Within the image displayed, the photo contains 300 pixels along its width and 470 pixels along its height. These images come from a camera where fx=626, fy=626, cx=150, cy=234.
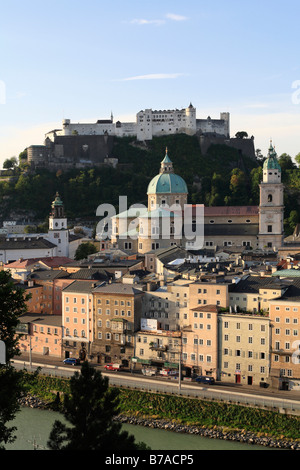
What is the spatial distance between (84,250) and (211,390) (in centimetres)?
2620

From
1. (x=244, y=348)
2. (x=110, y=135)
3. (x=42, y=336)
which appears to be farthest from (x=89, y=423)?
(x=110, y=135)

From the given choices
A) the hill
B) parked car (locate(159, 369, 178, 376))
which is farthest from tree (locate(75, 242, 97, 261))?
parked car (locate(159, 369, 178, 376))

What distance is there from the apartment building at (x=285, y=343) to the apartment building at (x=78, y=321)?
8907 mm

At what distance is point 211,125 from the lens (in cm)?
8212

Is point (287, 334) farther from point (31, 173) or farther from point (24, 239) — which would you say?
point (31, 173)

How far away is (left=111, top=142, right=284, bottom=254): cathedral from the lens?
4738cm

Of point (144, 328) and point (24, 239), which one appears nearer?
point (144, 328)

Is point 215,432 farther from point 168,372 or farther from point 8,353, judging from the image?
point 8,353

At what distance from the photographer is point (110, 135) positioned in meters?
80.9

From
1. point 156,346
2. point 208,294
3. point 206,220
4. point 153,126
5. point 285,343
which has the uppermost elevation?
point 153,126

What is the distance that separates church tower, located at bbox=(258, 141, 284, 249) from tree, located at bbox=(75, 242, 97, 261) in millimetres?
13430
